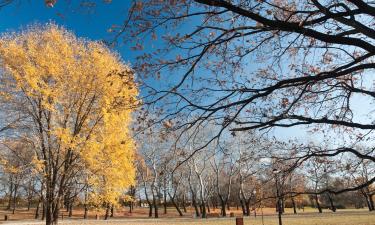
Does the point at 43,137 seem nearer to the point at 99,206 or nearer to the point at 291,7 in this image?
the point at 99,206

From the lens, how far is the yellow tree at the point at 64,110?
18688mm

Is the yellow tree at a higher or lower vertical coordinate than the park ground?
higher

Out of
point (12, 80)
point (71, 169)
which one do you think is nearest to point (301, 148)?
point (71, 169)

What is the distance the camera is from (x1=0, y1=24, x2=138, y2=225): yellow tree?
61.3 ft

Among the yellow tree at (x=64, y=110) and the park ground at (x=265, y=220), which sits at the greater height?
the yellow tree at (x=64, y=110)

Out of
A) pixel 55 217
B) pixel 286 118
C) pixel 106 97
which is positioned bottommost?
pixel 55 217

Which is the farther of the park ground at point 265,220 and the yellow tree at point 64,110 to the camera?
the park ground at point 265,220

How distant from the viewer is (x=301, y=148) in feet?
21.8

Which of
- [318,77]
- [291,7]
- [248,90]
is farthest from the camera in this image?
[291,7]

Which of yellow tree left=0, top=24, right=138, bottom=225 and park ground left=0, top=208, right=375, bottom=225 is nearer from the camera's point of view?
yellow tree left=0, top=24, right=138, bottom=225

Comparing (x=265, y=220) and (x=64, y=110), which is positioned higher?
(x=64, y=110)

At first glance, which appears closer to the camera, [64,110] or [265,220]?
[64,110]

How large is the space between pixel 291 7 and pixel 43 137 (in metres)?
16.1

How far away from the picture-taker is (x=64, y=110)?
64.2ft
